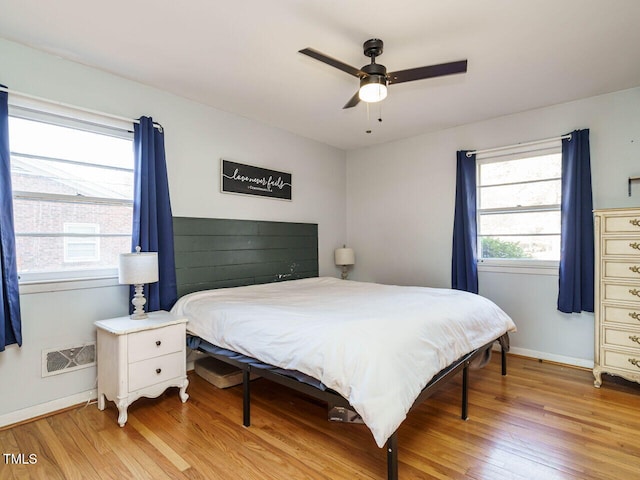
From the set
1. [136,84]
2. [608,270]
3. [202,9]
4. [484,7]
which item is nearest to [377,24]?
[484,7]

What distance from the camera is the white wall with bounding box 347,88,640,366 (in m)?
3.19

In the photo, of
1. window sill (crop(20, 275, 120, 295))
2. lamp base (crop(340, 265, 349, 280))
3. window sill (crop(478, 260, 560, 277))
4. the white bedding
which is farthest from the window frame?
window sill (crop(20, 275, 120, 295))

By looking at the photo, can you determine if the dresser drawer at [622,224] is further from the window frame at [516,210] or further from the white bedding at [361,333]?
the white bedding at [361,333]

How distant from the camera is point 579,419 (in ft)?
7.64

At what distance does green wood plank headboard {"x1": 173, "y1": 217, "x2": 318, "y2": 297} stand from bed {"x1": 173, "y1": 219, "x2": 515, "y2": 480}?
1cm

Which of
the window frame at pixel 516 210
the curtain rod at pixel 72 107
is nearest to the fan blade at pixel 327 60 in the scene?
the curtain rod at pixel 72 107

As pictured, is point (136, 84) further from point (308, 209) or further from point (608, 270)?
point (608, 270)

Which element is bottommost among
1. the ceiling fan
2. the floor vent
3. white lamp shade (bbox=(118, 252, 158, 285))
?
the floor vent

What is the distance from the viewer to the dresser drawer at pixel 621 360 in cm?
271

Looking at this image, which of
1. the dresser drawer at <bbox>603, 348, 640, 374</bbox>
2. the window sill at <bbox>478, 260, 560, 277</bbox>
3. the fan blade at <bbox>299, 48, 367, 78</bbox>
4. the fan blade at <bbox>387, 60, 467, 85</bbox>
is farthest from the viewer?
the window sill at <bbox>478, 260, 560, 277</bbox>

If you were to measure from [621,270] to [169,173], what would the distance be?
156 inches

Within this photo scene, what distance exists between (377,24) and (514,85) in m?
1.60

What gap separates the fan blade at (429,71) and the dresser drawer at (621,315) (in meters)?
2.34

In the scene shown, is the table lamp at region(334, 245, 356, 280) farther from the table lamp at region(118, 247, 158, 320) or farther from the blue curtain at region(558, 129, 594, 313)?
the table lamp at region(118, 247, 158, 320)
